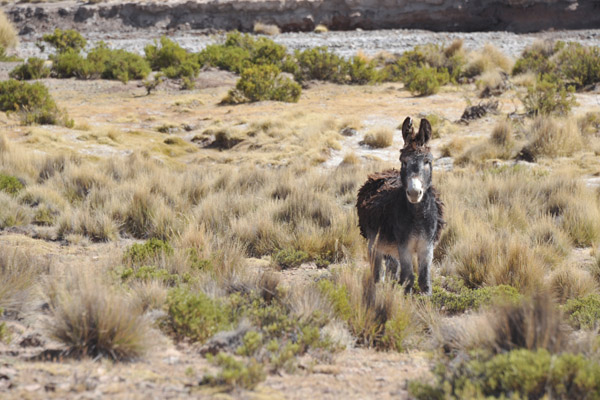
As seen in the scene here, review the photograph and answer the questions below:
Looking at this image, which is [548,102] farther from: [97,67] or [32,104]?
[97,67]

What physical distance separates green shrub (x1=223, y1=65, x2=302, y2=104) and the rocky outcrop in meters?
20.4

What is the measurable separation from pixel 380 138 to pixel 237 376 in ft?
41.2

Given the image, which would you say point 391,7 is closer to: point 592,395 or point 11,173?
point 11,173

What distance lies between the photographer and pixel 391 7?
41.8m

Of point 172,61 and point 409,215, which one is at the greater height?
point 172,61

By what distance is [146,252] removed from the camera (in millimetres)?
6676

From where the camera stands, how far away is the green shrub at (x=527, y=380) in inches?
128

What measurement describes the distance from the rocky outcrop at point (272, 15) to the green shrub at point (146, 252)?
1421 inches

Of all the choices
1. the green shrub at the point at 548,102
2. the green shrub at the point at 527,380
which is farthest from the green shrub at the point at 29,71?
the green shrub at the point at 527,380

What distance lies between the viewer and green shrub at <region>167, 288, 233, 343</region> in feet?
14.4

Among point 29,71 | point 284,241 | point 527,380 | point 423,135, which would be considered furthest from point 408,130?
point 29,71

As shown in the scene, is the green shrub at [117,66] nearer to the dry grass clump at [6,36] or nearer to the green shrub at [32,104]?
the green shrub at [32,104]

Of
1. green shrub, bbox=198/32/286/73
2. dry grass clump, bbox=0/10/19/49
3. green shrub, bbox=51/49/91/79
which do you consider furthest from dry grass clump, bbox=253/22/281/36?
green shrub, bbox=51/49/91/79

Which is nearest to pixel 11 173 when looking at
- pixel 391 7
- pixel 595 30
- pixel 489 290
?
pixel 489 290
